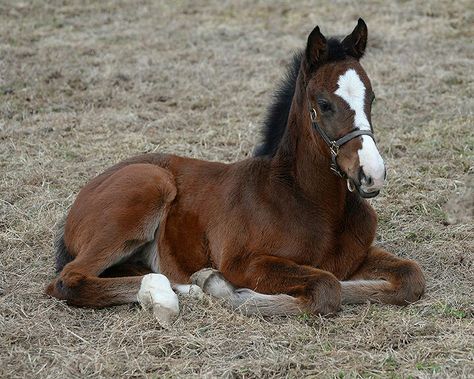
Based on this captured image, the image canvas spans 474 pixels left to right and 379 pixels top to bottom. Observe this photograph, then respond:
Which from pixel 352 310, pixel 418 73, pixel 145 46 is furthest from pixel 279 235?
pixel 145 46

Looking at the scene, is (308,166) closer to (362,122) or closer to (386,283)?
(362,122)

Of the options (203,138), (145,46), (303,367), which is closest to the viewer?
(303,367)

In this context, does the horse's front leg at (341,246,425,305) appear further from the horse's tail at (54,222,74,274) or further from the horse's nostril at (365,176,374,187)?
the horse's tail at (54,222,74,274)

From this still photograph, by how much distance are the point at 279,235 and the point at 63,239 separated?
164cm

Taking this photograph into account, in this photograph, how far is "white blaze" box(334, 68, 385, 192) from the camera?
432 centimetres

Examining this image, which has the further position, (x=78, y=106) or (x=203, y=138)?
(x=78, y=106)

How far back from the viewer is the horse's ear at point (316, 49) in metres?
4.84

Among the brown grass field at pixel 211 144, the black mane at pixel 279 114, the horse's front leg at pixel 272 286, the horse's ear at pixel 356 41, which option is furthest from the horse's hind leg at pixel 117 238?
the horse's ear at pixel 356 41

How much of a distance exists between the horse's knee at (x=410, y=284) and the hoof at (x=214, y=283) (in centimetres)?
107

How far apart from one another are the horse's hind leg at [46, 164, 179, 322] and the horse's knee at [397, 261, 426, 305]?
4.70 feet

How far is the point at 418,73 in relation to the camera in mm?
10797

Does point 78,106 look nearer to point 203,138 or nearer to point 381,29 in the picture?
point 203,138

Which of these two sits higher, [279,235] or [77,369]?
[279,235]

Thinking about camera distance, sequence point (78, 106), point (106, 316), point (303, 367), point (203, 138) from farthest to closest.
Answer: point (78, 106) < point (203, 138) < point (106, 316) < point (303, 367)
